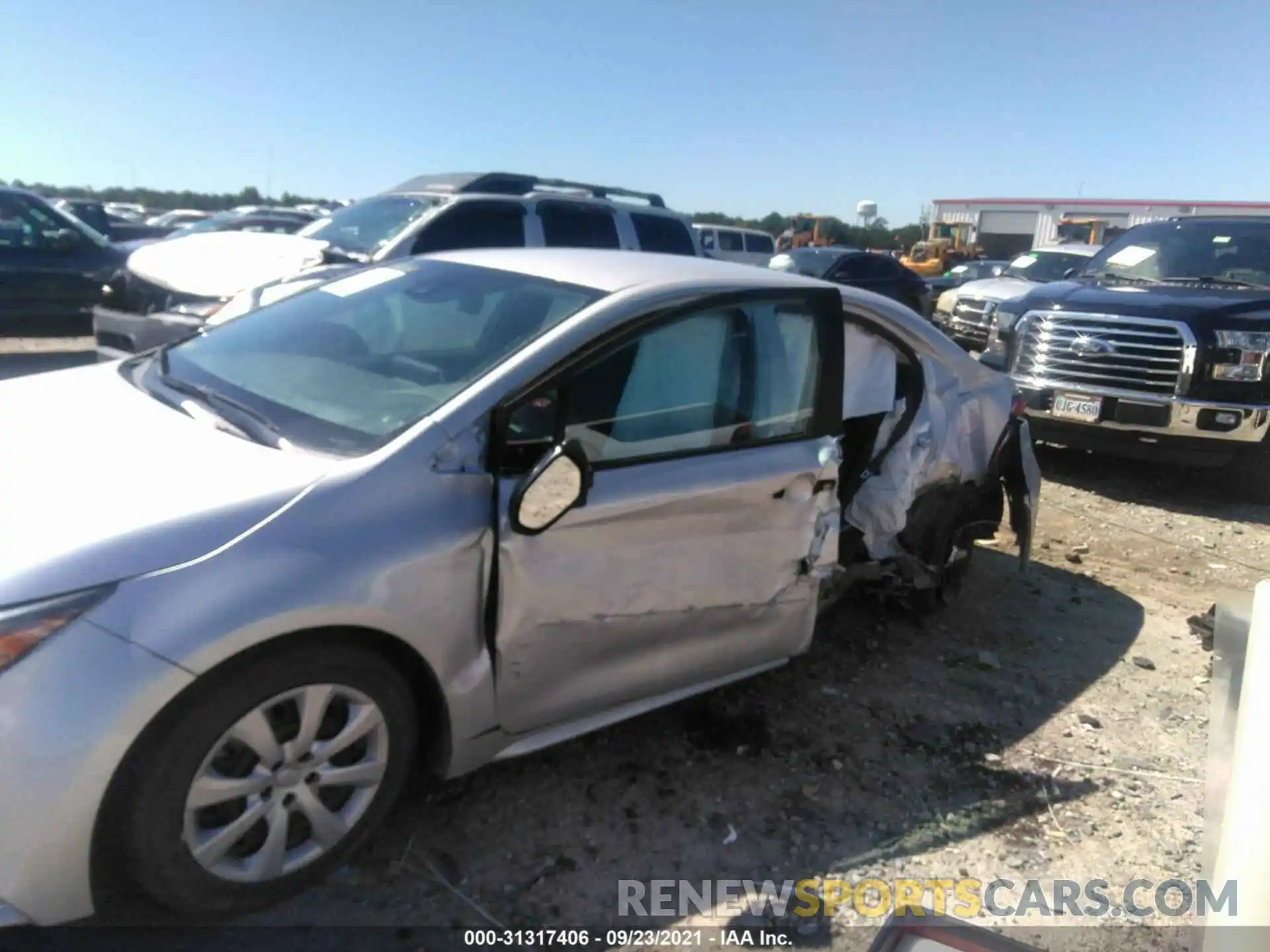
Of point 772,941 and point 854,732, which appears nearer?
point 772,941

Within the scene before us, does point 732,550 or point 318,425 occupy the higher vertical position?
point 318,425

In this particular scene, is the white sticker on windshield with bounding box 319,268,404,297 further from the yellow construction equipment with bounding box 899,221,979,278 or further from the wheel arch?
the yellow construction equipment with bounding box 899,221,979,278

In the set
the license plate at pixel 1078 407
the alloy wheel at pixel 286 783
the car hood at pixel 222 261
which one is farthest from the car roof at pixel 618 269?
the license plate at pixel 1078 407

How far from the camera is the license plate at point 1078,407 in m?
7.14

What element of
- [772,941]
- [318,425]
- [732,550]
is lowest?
[772,941]

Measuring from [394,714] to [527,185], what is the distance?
8.74m

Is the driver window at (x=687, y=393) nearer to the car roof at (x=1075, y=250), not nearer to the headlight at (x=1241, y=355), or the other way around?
the headlight at (x=1241, y=355)

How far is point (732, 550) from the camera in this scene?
124 inches

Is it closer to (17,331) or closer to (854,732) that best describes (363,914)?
(854,732)

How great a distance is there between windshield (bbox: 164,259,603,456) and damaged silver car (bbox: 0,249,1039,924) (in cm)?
1

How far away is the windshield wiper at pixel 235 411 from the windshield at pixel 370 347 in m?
0.01

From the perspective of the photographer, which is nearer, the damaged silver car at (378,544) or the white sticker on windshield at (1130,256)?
the damaged silver car at (378,544)

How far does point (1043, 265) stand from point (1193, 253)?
6.16 metres

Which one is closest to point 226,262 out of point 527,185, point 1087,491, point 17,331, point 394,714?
point 17,331
